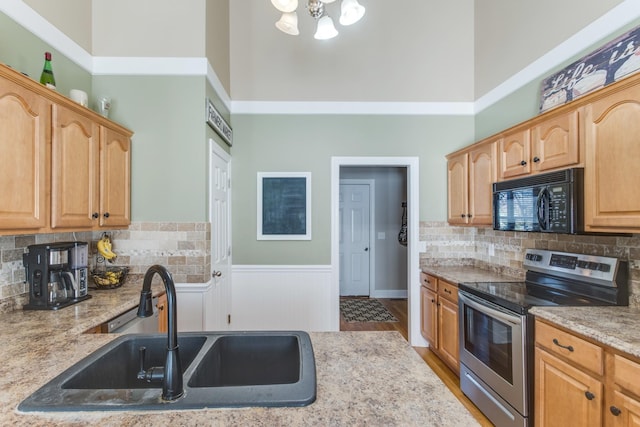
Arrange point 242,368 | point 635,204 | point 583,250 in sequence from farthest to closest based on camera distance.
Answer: point 583,250
point 635,204
point 242,368

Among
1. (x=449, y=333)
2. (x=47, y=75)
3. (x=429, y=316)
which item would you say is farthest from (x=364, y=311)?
(x=47, y=75)

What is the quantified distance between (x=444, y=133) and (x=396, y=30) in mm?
1235

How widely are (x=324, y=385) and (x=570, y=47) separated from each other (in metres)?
2.86

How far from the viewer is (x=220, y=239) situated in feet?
9.61

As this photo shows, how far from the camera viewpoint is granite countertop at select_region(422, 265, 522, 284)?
A: 8.70ft

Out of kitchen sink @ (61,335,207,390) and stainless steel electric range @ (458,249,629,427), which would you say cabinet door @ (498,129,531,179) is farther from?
kitchen sink @ (61,335,207,390)

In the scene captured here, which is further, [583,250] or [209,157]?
[209,157]

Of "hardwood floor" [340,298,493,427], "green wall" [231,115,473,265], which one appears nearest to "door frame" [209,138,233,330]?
"green wall" [231,115,473,265]

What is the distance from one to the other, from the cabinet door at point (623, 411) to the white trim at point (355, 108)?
284 centimetres

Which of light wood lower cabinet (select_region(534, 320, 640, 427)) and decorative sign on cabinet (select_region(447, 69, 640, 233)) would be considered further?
decorative sign on cabinet (select_region(447, 69, 640, 233))

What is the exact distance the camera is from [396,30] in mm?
3316

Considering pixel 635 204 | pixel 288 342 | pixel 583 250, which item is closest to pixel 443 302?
pixel 583 250

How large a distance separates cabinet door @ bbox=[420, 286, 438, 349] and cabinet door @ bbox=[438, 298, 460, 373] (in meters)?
0.08

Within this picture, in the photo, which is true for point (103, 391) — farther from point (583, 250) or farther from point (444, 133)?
point (444, 133)
